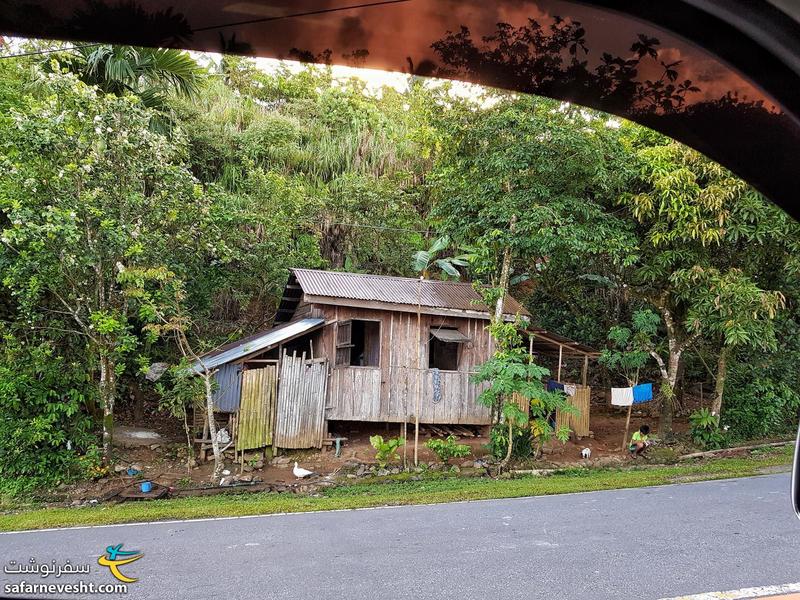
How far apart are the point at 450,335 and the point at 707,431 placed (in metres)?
6.32

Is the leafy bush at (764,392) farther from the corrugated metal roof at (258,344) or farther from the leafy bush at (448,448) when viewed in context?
the corrugated metal roof at (258,344)

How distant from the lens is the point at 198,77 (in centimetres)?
1020

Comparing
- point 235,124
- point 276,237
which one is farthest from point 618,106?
point 235,124

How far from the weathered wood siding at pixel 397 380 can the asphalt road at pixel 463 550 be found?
4.72m

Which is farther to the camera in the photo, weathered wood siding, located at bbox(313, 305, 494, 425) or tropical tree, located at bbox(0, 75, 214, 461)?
weathered wood siding, located at bbox(313, 305, 494, 425)

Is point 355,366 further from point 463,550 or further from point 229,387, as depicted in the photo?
point 463,550

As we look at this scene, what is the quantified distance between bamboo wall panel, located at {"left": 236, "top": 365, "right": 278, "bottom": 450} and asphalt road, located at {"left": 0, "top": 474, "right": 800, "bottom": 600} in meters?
4.14

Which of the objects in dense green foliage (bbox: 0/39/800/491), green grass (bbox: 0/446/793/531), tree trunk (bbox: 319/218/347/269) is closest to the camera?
green grass (bbox: 0/446/793/531)

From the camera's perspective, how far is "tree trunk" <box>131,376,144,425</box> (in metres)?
14.2

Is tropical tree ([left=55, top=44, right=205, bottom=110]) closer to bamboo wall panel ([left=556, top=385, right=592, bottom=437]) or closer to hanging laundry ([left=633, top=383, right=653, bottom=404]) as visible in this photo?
hanging laundry ([left=633, top=383, right=653, bottom=404])

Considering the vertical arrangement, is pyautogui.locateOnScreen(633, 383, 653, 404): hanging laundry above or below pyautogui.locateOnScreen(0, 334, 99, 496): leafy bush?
above

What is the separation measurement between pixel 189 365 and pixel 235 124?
880cm

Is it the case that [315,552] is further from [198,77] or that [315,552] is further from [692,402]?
[692,402]

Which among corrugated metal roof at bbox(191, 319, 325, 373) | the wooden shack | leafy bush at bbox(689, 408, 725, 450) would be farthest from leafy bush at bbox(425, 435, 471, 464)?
leafy bush at bbox(689, 408, 725, 450)
